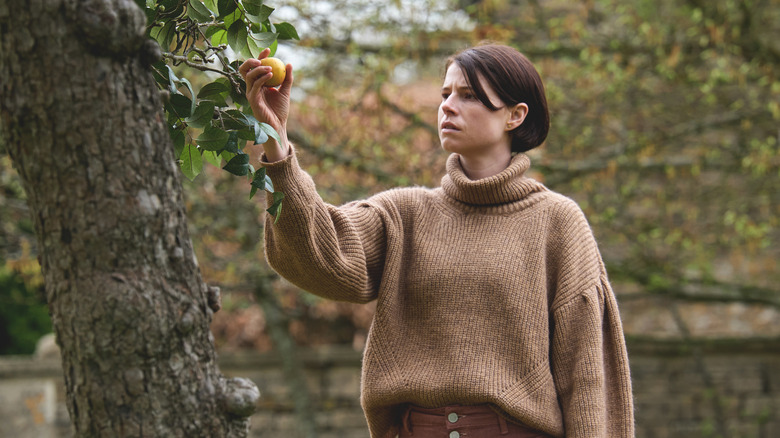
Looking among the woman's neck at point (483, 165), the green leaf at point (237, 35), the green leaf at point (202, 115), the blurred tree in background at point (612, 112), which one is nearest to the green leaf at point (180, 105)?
the green leaf at point (202, 115)

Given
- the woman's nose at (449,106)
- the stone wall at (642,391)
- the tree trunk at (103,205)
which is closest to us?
the tree trunk at (103,205)

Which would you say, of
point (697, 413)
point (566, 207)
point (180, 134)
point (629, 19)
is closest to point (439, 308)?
point (566, 207)

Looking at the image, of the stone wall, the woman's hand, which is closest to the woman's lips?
the woman's hand

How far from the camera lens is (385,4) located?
4.97m

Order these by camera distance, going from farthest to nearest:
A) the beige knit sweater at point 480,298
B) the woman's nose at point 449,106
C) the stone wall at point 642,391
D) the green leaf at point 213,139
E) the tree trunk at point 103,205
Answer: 1. the stone wall at point 642,391
2. the woman's nose at point 449,106
3. the beige knit sweater at point 480,298
4. the green leaf at point 213,139
5. the tree trunk at point 103,205

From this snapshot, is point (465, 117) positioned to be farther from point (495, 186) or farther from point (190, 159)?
point (190, 159)

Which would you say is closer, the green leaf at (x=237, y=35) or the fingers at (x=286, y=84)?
the green leaf at (x=237, y=35)

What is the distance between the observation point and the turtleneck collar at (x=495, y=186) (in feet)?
6.81

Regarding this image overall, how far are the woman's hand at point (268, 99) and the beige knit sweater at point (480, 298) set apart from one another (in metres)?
0.12

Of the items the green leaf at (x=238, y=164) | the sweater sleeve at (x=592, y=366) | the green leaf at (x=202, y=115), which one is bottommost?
the sweater sleeve at (x=592, y=366)

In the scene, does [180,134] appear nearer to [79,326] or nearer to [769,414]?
[79,326]

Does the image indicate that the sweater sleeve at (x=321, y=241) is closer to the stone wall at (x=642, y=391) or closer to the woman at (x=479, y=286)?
the woman at (x=479, y=286)

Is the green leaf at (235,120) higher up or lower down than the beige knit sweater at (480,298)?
higher up

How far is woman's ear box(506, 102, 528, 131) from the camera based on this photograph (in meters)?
2.11
